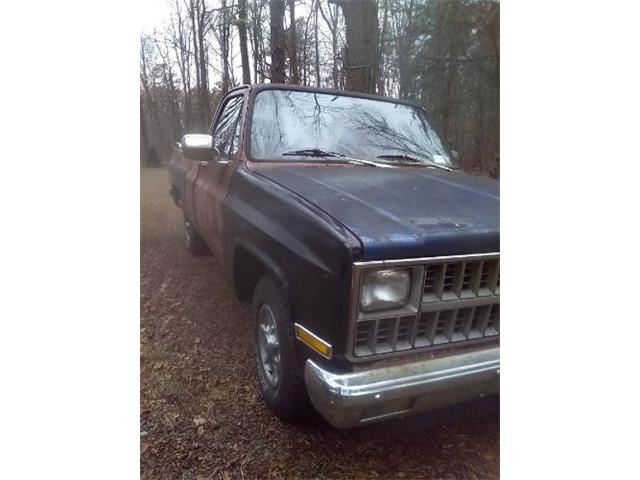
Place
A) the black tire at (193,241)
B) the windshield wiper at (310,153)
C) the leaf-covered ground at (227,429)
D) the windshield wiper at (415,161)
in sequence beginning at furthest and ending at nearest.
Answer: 1. the black tire at (193,241)
2. the windshield wiper at (415,161)
3. the windshield wiper at (310,153)
4. the leaf-covered ground at (227,429)

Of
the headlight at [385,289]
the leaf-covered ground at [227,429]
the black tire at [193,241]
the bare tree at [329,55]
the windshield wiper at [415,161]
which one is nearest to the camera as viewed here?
the headlight at [385,289]

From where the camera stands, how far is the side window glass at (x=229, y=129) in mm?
1677

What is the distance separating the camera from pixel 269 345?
1.63 metres

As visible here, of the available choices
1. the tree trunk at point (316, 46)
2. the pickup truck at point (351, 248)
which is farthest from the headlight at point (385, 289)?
the tree trunk at point (316, 46)

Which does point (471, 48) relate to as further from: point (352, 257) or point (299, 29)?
point (352, 257)

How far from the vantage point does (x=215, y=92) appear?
159 centimetres

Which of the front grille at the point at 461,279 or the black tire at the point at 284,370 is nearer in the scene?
the front grille at the point at 461,279

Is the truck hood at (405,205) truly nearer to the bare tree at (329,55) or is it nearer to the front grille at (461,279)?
the front grille at (461,279)

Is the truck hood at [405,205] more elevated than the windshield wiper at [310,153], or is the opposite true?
the windshield wiper at [310,153]

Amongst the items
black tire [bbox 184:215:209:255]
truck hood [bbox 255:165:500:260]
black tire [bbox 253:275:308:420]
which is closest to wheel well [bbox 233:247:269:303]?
black tire [bbox 253:275:308:420]

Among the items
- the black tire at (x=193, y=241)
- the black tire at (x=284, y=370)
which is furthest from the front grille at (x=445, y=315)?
the black tire at (x=193, y=241)

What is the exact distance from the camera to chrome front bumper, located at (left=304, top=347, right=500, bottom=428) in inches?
46.6

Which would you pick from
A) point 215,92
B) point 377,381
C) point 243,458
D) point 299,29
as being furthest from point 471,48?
point 243,458

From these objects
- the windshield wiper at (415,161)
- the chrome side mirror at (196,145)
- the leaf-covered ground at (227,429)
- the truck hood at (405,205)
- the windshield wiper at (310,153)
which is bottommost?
the leaf-covered ground at (227,429)
